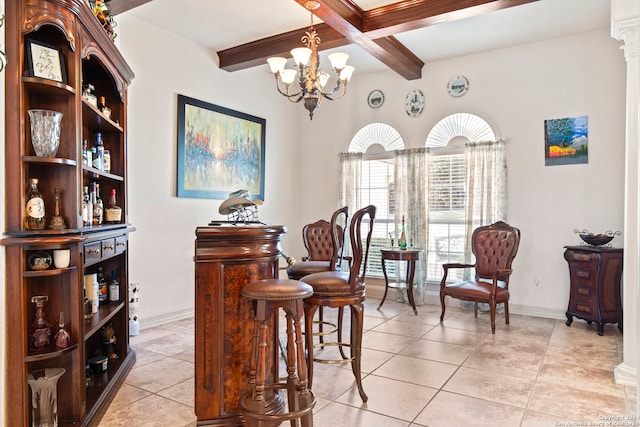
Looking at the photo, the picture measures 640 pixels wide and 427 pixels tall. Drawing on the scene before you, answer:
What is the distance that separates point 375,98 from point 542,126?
7.48ft

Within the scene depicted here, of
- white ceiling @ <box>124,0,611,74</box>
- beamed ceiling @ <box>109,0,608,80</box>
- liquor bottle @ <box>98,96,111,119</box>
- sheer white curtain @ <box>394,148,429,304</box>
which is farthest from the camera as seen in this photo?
sheer white curtain @ <box>394,148,429,304</box>

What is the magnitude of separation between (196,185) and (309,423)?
3499 mm

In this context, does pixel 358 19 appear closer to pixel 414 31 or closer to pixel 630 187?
pixel 414 31

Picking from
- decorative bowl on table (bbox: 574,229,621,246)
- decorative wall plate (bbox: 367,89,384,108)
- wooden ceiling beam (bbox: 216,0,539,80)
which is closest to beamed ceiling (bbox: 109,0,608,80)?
wooden ceiling beam (bbox: 216,0,539,80)

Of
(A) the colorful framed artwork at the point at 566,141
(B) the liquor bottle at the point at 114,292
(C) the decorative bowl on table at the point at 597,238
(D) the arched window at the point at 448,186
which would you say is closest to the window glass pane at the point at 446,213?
(D) the arched window at the point at 448,186

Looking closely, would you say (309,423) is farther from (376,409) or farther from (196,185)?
(196,185)

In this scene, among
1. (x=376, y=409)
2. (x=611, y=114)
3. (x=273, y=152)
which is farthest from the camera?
(x=273, y=152)

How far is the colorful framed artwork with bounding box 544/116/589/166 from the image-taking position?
4.71m

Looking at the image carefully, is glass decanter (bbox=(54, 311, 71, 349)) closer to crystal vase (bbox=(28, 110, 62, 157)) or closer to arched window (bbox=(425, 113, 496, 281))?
crystal vase (bbox=(28, 110, 62, 157))

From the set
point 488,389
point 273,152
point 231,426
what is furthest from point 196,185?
point 488,389

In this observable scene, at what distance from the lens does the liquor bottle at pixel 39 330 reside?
7.13 feet

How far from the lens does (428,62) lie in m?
5.65

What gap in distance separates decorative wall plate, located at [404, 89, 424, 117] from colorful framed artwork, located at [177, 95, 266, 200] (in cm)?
207

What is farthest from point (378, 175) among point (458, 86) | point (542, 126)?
point (542, 126)
